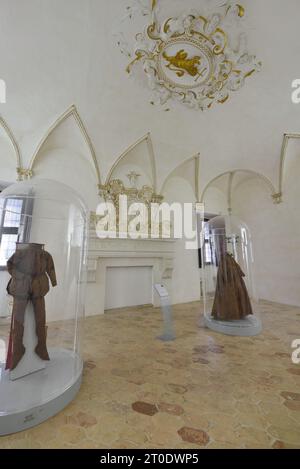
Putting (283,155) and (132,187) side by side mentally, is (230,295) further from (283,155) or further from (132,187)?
(283,155)

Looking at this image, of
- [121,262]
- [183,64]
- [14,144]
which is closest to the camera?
[183,64]

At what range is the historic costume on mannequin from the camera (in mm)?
1944

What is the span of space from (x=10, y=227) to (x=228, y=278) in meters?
3.73

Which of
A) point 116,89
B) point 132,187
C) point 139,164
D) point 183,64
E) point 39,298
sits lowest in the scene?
point 39,298

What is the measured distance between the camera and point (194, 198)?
7.34m

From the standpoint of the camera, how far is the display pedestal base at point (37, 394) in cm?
152

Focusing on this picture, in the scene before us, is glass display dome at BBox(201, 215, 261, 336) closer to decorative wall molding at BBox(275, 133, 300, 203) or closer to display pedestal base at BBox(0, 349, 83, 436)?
display pedestal base at BBox(0, 349, 83, 436)

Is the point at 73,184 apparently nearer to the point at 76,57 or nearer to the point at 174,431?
the point at 76,57

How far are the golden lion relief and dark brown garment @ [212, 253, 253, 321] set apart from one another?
12.0 feet

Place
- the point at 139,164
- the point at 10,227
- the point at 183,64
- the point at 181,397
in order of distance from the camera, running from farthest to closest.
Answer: the point at 139,164
the point at 183,64
the point at 10,227
the point at 181,397

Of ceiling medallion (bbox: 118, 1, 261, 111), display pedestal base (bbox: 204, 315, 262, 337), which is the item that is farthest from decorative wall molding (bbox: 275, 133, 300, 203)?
display pedestal base (bbox: 204, 315, 262, 337)

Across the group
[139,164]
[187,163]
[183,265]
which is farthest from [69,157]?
[183,265]

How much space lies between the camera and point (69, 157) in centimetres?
541

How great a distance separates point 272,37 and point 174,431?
5417 mm
